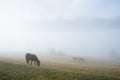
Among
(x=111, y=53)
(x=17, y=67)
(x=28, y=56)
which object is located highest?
(x=111, y=53)

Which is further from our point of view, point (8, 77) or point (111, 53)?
point (111, 53)

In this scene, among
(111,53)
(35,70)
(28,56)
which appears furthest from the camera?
(111,53)

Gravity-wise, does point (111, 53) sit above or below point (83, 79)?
above

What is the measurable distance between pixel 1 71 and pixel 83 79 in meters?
12.6

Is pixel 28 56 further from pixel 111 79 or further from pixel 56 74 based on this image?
pixel 111 79

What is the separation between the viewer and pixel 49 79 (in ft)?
82.1

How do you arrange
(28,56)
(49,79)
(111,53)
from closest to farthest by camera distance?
(49,79), (28,56), (111,53)

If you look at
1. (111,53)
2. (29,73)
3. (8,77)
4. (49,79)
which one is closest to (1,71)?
(8,77)

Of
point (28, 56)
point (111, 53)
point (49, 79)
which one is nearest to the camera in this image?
point (49, 79)

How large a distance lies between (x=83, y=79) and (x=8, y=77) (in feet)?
35.0

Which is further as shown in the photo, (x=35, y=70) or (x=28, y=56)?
(x=28, y=56)

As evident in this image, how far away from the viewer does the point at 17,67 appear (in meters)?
30.3

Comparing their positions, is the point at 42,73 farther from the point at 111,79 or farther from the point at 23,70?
the point at 111,79

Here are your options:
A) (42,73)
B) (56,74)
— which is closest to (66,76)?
(56,74)
